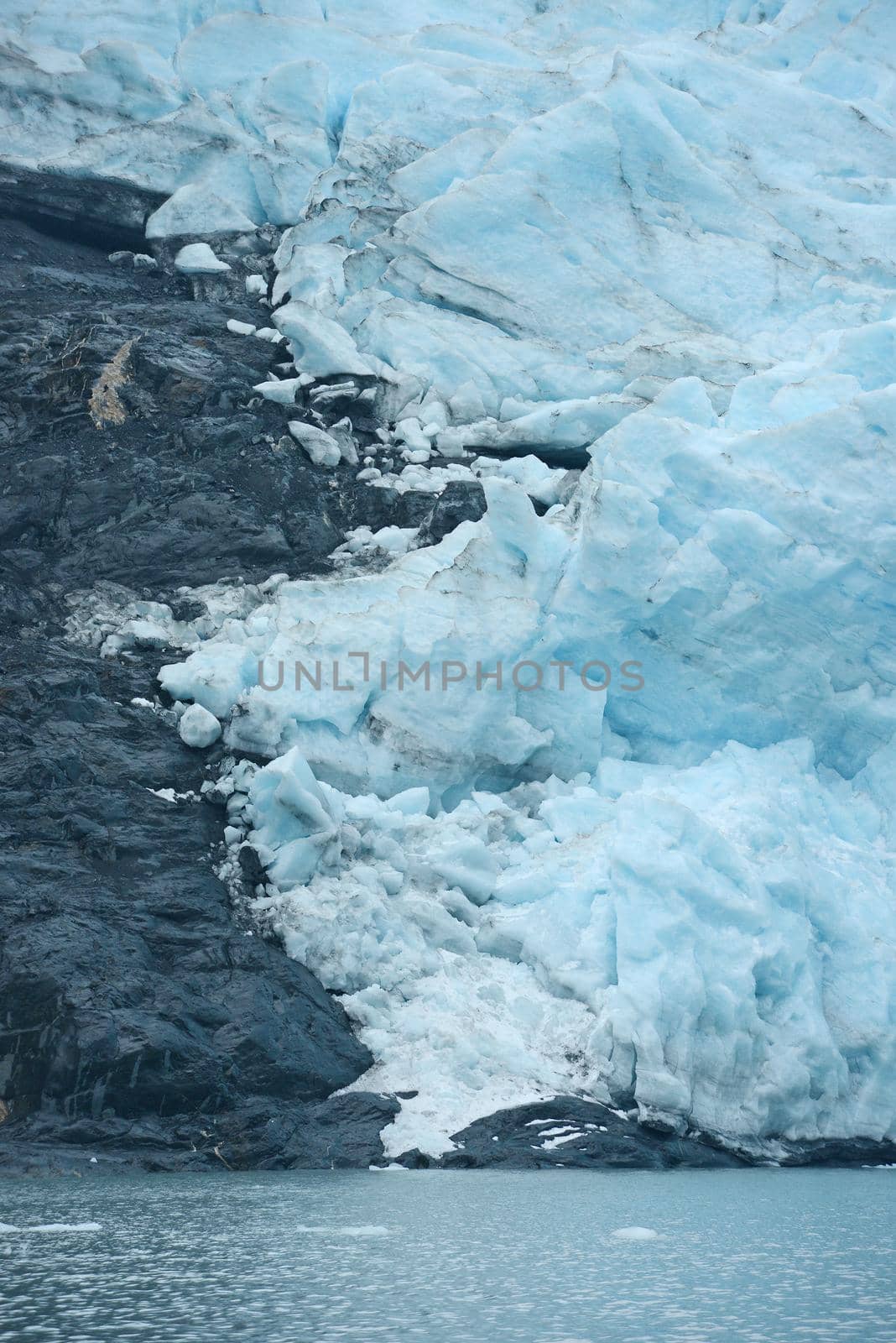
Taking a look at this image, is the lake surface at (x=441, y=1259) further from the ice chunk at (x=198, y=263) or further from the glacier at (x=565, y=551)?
the ice chunk at (x=198, y=263)

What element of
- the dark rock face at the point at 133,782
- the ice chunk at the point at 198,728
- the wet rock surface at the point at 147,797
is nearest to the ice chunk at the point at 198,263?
the wet rock surface at the point at 147,797

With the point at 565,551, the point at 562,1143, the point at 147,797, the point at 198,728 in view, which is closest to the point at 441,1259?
the point at 562,1143

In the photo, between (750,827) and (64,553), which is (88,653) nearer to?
(64,553)

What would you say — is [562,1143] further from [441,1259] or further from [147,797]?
[147,797]

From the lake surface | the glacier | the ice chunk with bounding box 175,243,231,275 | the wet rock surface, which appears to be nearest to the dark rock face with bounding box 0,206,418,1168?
the wet rock surface

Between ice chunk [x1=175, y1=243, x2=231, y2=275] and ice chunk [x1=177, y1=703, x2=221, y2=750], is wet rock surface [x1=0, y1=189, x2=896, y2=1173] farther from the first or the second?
ice chunk [x1=175, y1=243, x2=231, y2=275]

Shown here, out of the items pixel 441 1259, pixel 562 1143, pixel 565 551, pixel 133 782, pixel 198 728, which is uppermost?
pixel 565 551
